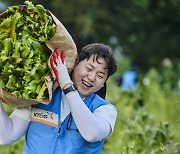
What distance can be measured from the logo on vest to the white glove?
0.88ft

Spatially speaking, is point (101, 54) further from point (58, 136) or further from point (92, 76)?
point (58, 136)

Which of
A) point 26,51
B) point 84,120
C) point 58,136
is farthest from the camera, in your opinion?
point 58,136

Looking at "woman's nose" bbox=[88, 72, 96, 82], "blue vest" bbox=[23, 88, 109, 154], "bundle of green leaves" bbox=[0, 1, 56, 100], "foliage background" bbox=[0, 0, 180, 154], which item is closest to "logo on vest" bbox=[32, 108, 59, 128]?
"blue vest" bbox=[23, 88, 109, 154]

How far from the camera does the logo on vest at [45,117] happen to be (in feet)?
11.5

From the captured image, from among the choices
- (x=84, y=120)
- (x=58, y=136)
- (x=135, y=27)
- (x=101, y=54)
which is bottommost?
(x=135, y=27)

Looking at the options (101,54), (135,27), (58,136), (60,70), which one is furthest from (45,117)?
(135,27)

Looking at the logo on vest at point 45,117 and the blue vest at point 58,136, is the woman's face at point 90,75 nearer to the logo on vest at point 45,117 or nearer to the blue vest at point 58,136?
the blue vest at point 58,136

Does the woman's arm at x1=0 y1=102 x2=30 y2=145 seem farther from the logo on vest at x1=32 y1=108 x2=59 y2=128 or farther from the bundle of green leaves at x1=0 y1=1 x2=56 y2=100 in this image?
the bundle of green leaves at x1=0 y1=1 x2=56 y2=100

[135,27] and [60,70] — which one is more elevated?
[60,70]

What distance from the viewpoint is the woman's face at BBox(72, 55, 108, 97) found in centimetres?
345

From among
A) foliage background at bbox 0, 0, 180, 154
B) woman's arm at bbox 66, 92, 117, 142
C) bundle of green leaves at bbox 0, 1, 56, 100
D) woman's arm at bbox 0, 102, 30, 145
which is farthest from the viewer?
foliage background at bbox 0, 0, 180, 154

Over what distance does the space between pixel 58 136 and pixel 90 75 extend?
0.38 m

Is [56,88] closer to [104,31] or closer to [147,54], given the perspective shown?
[147,54]

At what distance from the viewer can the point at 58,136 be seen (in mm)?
3482
